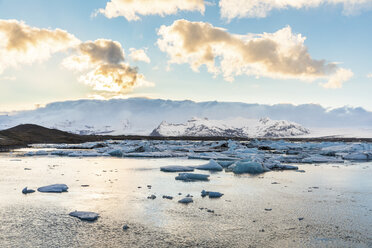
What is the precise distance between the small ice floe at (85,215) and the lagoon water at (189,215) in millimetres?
173

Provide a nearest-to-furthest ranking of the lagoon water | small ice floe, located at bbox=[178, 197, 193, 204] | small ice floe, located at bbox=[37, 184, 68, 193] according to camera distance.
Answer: the lagoon water, small ice floe, located at bbox=[178, 197, 193, 204], small ice floe, located at bbox=[37, 184, 68, 193]

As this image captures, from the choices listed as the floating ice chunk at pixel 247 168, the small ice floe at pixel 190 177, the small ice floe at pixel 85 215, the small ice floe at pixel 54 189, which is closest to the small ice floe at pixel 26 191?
the small ice floe at pixel 54 189

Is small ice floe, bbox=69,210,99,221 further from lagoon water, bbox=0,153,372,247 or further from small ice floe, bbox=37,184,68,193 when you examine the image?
small ice floe, bbox=37,184,68,193

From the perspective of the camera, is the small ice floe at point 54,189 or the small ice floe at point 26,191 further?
the small ice floe at point 54,189

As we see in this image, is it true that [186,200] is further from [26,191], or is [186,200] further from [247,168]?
[247,168]

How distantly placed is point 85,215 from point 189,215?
2551 millimetres

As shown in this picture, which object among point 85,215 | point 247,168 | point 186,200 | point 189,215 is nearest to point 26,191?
point 85,215

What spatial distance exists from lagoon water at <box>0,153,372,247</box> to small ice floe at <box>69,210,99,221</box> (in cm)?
17

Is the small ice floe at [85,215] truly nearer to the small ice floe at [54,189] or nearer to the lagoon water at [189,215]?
the lagoon water at [189,215]

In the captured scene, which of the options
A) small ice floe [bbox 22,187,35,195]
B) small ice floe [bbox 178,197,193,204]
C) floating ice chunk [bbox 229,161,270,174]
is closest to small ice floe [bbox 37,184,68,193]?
small ice floe [bbox 22,187,35,195]

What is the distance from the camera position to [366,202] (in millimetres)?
10023

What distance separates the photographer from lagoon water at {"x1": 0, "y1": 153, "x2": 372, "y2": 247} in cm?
641

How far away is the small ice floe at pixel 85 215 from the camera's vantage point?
7719 mm

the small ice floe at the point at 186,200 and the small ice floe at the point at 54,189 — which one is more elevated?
the small ice floe at the point at 54,189
